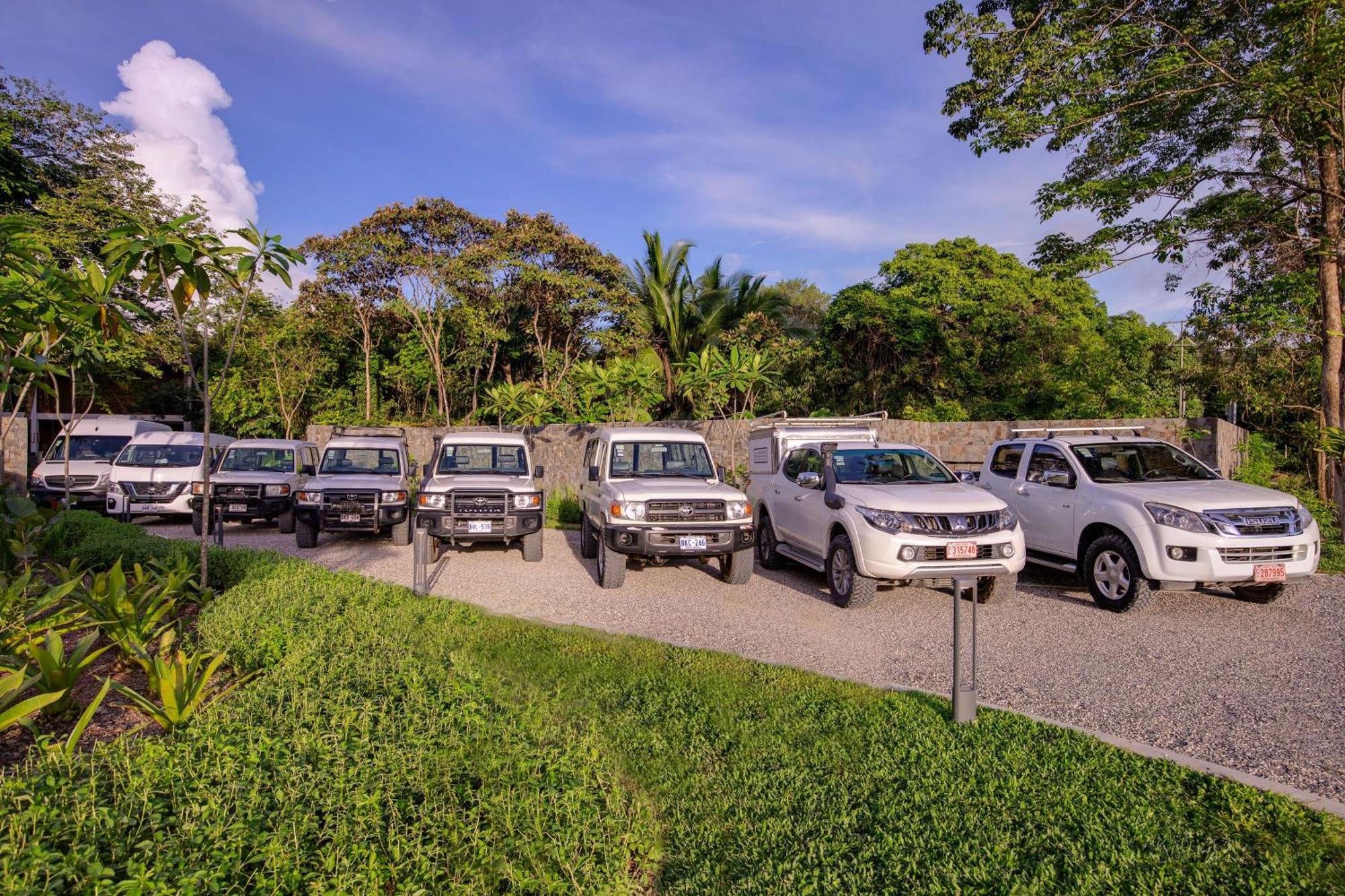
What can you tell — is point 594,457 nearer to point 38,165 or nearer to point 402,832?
point 402,832

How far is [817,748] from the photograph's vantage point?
4223 mm

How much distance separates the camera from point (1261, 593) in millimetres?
8062

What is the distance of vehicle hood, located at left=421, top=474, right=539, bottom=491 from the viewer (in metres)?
10.3

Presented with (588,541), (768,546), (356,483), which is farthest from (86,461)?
(768,546)

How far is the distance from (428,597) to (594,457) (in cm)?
353

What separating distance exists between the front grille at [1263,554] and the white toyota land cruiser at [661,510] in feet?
15.2

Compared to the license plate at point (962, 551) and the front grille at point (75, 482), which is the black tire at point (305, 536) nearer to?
the front grille at point (75, 482)

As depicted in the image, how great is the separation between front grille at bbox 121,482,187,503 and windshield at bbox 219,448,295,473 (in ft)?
3.11

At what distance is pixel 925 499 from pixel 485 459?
22.0 ft

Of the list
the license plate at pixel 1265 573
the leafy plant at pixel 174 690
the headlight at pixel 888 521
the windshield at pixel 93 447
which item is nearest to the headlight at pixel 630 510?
the headlight at pixel 888 521

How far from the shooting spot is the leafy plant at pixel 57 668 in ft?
13.6

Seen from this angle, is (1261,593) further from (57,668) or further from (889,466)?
(57,668)

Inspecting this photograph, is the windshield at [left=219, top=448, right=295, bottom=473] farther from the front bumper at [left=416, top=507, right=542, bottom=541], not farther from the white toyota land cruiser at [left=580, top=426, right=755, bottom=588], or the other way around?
the white toyota land cruiser at [left=580, top=426, right=755, bottom=588]

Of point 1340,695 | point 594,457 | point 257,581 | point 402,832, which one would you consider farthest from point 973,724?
point 594,457
